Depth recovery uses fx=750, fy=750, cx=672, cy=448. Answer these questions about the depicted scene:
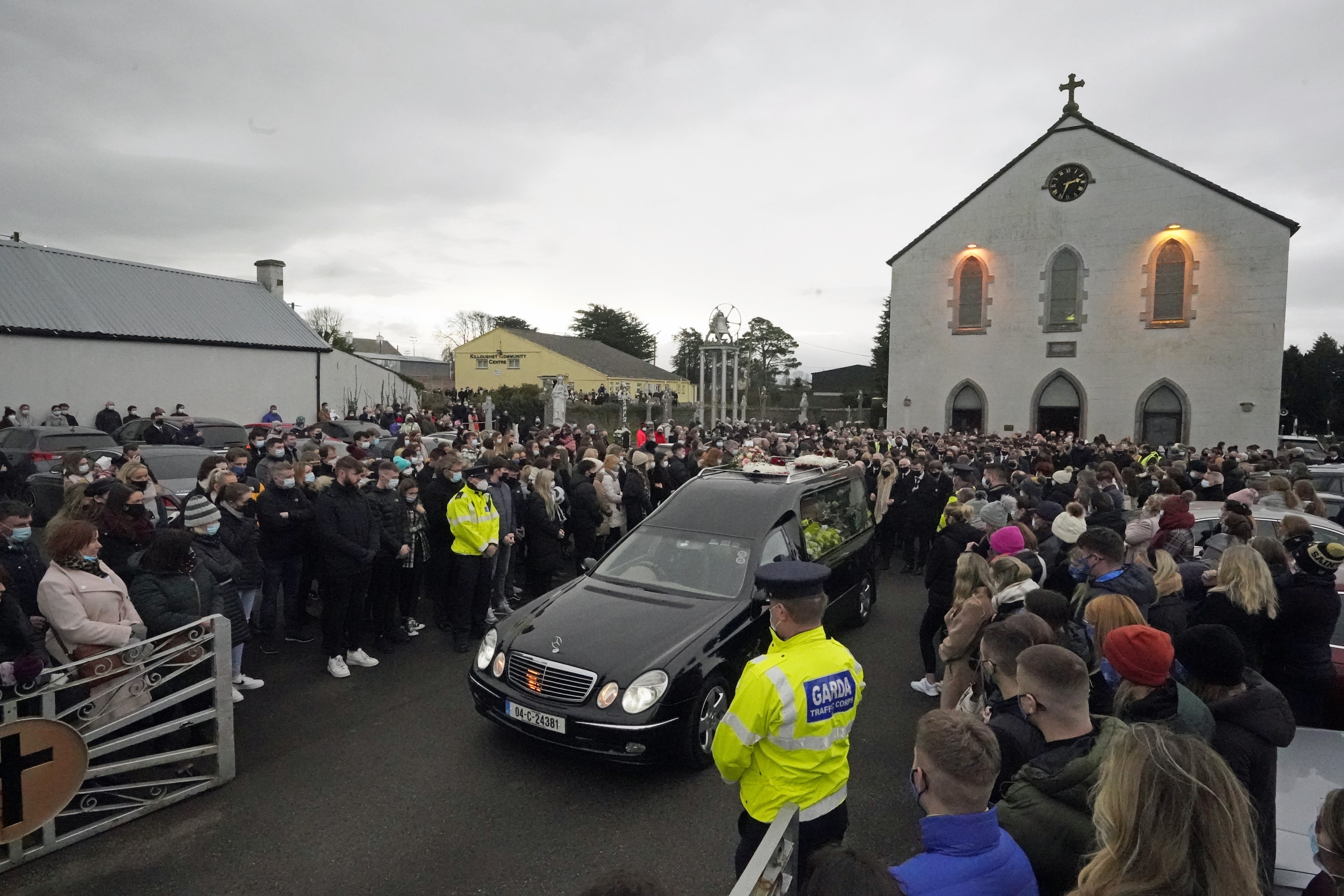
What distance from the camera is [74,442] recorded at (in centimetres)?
1617

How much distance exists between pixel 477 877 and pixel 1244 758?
3.81m

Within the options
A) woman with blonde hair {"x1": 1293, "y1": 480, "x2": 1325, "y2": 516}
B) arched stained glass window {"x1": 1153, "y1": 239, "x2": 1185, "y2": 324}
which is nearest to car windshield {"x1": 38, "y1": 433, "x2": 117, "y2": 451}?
woman with blonde hair {"x1": 1293, "y1": 480, "x2": 1325, "y2": 516}

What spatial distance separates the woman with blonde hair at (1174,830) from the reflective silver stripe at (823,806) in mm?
1274

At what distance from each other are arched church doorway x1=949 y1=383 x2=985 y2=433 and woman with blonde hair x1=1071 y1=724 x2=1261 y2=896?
3165 cm

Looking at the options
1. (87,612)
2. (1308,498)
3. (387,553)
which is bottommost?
(387,553)

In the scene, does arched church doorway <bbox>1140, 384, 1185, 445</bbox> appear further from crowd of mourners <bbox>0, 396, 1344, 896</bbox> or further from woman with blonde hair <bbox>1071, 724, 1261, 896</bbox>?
woman with blonde hair <bbox>1071, 724, 1261, 896</bbox>

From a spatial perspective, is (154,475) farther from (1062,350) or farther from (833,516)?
(1062,350)

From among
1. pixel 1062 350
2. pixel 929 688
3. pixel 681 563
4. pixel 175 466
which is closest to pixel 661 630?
pixel 681 563

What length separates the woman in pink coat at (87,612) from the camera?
468cm

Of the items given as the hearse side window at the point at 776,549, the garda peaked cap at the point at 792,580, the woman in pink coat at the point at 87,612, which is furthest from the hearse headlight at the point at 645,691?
the woman in pink coat at the point at 87,612

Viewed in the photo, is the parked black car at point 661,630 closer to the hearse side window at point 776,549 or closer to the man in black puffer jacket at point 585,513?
the hearse side window at point 776,549

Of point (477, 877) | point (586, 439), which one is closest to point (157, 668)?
point (477, 877)

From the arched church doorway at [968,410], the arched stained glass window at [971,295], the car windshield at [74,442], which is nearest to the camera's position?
the car windshield at [74,442]

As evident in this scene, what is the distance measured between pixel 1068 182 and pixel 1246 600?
1206 inches
